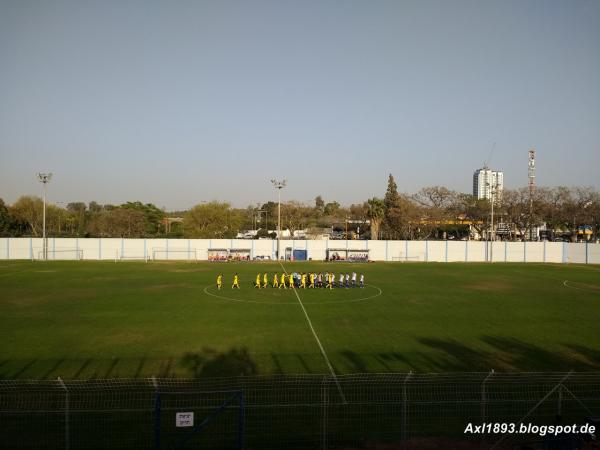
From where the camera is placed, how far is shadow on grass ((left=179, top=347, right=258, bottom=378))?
15328mm

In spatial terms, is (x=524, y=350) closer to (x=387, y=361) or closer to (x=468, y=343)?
(x=468, y=343)

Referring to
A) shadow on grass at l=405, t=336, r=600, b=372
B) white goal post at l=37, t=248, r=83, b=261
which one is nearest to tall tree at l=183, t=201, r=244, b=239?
white goal post at l=37, t=248, r=83, b=261

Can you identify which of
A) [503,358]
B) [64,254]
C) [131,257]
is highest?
[64,254]

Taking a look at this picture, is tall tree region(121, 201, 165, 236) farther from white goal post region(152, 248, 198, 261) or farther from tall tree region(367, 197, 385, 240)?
tall tree region(367, 197, 385, 240)

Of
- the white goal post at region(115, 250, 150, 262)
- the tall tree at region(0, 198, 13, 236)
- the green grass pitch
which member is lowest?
the white goal post at region(115, 250, 150, 262)

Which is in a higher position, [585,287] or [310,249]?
[310,249]

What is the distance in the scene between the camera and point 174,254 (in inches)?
2618

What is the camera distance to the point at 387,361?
1669 cm

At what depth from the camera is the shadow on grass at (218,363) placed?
15.3 metres

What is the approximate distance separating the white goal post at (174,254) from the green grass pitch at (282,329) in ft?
89.3

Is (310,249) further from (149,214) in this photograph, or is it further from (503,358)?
(149,214)

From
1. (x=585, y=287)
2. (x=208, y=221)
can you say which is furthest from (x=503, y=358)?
(x=208, y=221)

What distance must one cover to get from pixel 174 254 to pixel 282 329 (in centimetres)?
4855

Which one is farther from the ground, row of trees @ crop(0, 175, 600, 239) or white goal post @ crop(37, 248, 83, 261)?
row of trees @ crop(0, 175, 600, 239)
